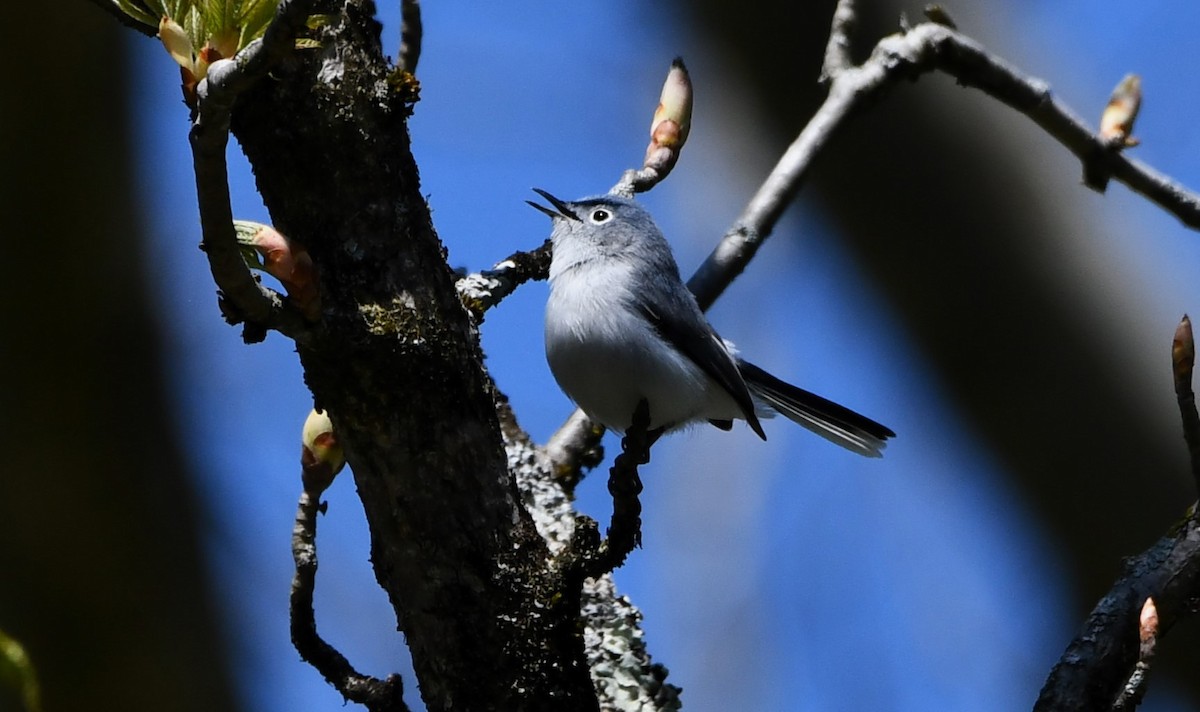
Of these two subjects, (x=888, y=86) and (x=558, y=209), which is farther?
(x=558, y=209)

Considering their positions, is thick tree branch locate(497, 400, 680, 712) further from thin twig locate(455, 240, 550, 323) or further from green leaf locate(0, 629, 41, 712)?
green leaf locate(0, 629, 41, 712)

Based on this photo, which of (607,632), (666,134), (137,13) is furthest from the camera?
(666,134)

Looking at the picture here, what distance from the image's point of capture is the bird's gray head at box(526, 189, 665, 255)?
3299 millimetres

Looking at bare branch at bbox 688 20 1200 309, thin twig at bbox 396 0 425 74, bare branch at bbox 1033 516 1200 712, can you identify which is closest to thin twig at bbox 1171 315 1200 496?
bare branch at bbox 1033 516 1200 712

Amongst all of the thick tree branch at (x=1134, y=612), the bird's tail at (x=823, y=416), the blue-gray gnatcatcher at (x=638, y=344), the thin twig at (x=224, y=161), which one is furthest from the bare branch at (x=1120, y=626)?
the bird's tail at (x=823, y=416)

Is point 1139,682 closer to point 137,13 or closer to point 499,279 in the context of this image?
point 499,279

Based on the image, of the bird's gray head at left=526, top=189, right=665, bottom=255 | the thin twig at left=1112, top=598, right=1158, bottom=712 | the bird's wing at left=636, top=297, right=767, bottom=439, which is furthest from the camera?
the bird's gray head at left=526, top=189, right=665, bottom=255

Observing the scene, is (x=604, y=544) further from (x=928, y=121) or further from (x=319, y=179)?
(x=928, y=121)

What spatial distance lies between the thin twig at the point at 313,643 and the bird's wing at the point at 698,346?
3.98 feet

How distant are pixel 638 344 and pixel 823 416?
899 millimetres

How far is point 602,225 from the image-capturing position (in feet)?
11.0

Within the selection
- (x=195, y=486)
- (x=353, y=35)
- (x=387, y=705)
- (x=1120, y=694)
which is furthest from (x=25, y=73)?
(x=1120, y=694)

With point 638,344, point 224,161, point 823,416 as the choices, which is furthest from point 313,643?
point 823,416

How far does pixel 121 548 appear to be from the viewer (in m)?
2.84
